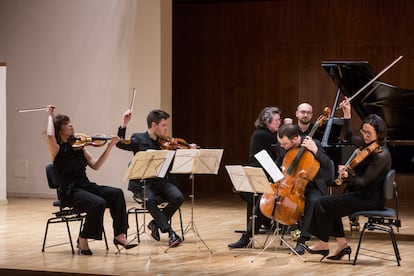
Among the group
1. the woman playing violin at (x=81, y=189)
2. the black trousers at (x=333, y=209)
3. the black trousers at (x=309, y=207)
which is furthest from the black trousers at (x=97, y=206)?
the black trousers at (x=333, y=209)

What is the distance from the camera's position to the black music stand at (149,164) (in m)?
6.41

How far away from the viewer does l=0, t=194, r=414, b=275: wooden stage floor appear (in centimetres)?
595

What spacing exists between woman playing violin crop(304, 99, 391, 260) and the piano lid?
122 cm

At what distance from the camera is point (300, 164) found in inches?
248

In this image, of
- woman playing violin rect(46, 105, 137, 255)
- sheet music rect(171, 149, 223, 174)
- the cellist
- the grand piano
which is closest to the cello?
the cellist

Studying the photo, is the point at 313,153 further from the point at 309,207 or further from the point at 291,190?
the point at 309,207

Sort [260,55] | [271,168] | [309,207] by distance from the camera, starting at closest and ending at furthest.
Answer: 1. [271,168]
2. [309,207]
3. [260,55]

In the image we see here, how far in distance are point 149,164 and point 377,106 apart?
2.56 metres

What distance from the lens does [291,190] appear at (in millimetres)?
6254

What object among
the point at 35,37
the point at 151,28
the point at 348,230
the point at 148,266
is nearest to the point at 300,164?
the point at 148,266

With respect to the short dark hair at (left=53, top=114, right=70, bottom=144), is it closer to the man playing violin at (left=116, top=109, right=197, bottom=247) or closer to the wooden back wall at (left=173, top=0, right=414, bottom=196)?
the man playing violin at (left=116, top=109, right=197, bottom=247)

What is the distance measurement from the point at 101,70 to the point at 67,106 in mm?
660

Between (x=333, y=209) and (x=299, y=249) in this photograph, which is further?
(x=299, y=249)

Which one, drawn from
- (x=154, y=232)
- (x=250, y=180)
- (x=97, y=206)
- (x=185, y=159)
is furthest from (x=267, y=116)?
(x=97, y=206)
